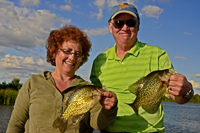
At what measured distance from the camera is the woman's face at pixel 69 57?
3.49m

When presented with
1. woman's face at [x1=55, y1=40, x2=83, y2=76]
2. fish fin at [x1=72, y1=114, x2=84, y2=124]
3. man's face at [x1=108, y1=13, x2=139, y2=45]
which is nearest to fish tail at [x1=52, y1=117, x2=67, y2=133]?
fish fin at [x1=72, y1=114, x2=84, y2=124]

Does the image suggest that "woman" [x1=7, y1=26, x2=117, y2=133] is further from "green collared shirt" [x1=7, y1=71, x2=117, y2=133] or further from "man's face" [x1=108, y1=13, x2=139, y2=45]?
"man's face" [x1=108, y1=13, x2=139, y2=45]

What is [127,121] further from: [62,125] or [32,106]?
[32,106]

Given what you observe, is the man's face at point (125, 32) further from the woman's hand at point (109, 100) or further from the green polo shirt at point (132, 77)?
the woman's hand at point (109, 100)

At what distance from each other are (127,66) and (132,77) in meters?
0.23

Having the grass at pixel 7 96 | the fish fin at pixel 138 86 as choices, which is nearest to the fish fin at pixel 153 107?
the fish fin at pixel 138 86

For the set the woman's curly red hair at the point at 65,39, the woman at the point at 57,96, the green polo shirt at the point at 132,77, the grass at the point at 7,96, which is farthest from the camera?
the grass at the point at 7,96

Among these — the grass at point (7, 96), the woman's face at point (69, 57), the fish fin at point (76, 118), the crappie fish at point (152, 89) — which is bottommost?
the grass at point (7, 96)

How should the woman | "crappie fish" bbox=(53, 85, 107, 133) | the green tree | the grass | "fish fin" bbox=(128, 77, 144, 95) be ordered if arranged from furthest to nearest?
the green tree, the grass, the woman, "fish fin" bbox=(128, 77, 144, 95), "crappie fish" bbox=(53, 85, 107, 133)

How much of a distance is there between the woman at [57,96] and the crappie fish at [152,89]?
41 centimetres

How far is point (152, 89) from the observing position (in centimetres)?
293

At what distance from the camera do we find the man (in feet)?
11.4

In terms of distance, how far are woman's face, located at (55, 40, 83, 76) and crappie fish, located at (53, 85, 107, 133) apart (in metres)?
0.65

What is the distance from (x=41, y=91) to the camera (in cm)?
338
